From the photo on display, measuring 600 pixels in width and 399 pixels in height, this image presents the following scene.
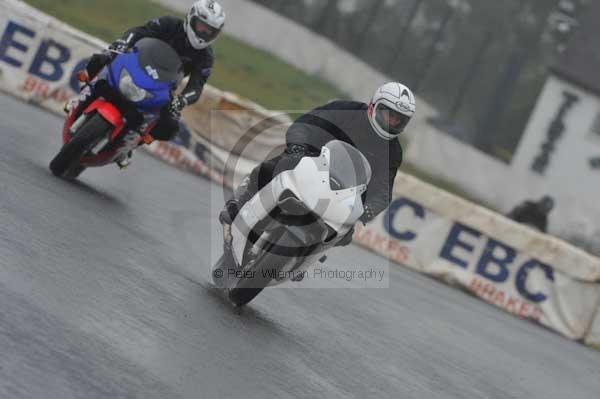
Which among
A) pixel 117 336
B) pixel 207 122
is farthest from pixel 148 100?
pixel 207 122

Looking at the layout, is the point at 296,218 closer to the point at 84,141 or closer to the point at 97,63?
the point at 84,141

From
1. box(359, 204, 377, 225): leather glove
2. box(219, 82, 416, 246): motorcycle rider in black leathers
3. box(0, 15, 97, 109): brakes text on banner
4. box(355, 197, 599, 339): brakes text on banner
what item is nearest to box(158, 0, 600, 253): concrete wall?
box(355, 197, 599, 339): brakes text on banner

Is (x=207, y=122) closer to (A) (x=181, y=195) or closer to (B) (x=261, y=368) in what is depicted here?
(A) (x=181, y=195)

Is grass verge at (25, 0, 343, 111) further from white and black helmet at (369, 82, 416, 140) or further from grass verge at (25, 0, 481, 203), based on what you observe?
white and black helmet at (369, 82, 416, 140)

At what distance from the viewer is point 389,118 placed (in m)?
9.75

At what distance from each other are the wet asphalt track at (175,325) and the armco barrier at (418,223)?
2.36 metres

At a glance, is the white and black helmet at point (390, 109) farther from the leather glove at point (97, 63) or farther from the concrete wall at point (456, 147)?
the concrete wall at point (456, 147)

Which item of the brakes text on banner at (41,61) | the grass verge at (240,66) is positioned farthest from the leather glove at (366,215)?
the grass verge at (240,66)

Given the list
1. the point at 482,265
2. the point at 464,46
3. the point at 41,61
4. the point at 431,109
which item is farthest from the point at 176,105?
the point at 464,46

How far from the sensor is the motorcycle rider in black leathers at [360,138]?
9.24 meters

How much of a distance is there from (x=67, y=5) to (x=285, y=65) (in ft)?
30.9

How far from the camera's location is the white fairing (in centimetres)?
855

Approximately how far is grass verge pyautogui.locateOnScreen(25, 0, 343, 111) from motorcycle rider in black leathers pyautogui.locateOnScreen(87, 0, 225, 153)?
88.7 feet

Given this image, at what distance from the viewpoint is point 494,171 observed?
43781 millimetres
